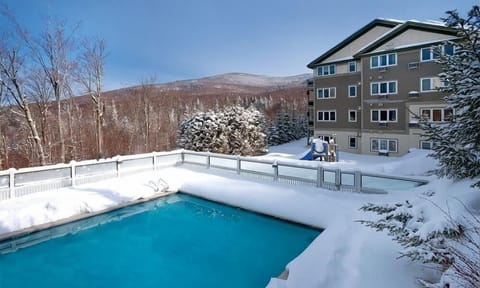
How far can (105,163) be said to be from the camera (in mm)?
10727

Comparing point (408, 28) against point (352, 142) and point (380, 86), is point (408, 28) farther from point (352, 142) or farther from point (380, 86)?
point (352, 142)

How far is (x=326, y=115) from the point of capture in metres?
25.8

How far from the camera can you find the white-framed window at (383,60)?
20.6 m

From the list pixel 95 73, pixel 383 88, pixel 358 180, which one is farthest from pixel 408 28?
pixel 95 73

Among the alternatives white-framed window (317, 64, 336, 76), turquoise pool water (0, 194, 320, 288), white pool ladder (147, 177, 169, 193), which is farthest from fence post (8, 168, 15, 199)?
white-framed window (317, 64, 336, 76)

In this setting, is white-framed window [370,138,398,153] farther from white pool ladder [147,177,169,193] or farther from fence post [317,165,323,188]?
white pool ladder [147,177,169,193]

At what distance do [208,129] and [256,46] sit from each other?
718 centimetres

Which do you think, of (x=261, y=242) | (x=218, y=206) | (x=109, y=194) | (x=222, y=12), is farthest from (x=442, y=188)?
(x=222, y=12)

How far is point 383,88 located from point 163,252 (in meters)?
20.6

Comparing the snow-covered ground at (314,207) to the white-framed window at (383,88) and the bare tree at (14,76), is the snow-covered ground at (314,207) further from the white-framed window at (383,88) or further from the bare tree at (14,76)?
the white-framed window at (383,88)

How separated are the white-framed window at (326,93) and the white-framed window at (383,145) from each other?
5.27 metres

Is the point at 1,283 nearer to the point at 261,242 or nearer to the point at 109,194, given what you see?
the point at 109,194

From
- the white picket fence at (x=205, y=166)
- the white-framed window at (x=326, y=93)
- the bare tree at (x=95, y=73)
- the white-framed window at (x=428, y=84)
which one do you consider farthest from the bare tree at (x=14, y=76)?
the white-framed window at (x=428, y=84)

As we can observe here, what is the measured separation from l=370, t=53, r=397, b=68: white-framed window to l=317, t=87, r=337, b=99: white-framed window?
12.7 ft
